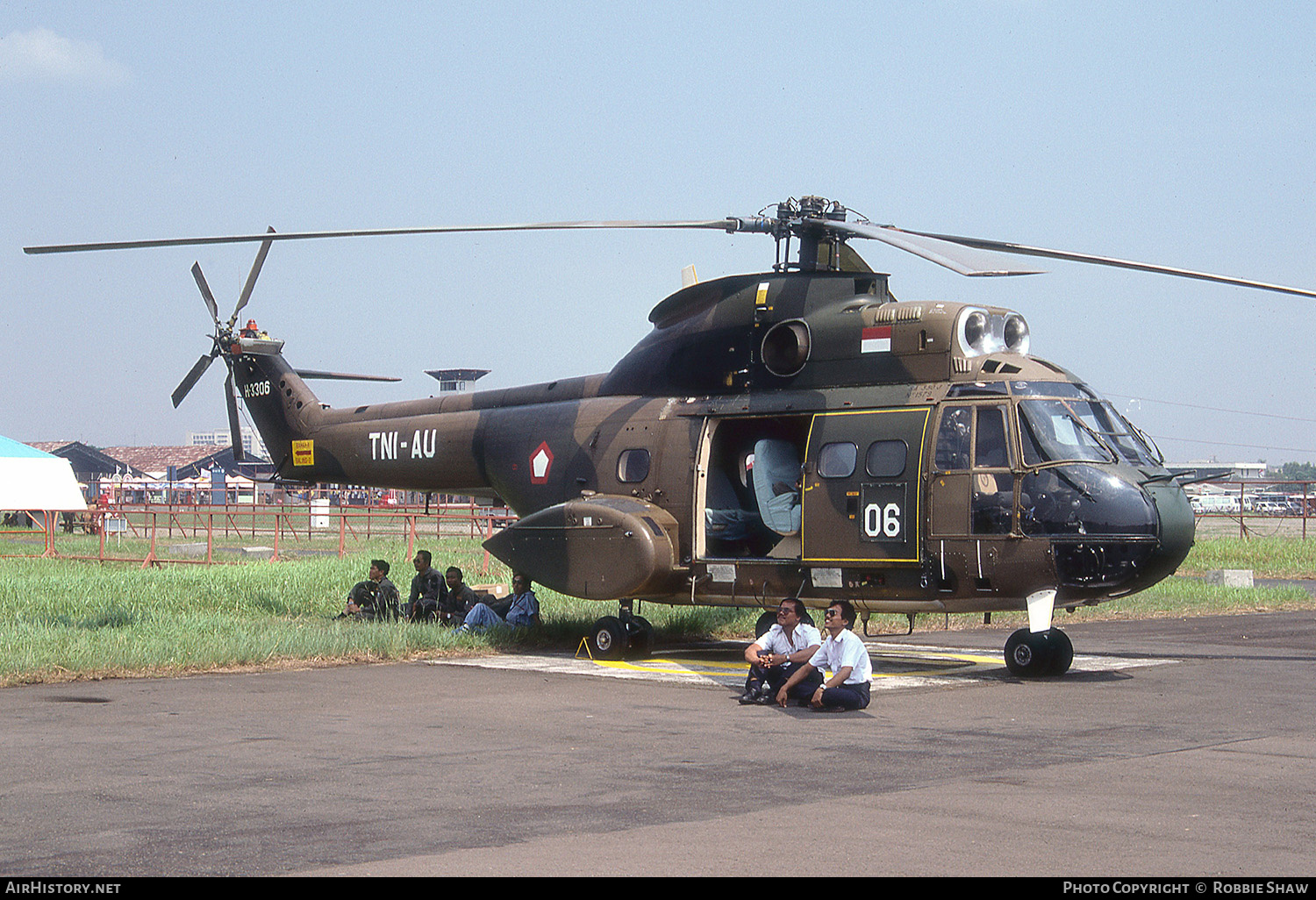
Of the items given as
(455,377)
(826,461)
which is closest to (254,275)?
(826,461)

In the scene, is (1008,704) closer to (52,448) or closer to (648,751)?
(648,751)

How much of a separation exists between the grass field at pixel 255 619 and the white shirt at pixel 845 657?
5805mm

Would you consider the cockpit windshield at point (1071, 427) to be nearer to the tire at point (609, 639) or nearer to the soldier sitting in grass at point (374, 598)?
the tire at point (609, 639)

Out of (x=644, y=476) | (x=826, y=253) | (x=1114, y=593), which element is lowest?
(x=1114, y=593)

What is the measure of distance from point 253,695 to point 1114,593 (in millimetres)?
8357

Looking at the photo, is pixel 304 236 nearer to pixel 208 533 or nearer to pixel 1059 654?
pixel 1059 654

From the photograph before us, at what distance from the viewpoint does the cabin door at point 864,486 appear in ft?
45.7

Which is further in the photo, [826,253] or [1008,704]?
[826,253]

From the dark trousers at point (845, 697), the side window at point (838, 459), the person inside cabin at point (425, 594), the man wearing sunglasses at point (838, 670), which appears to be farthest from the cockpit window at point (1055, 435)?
the person inside cabin at point (425, 594)

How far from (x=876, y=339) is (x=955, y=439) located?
1.56 metres

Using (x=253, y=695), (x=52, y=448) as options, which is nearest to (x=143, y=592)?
(x=253, y=695)

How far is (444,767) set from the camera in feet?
29.7

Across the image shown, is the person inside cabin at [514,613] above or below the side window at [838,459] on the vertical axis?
below

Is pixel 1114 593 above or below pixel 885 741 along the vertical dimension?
above
